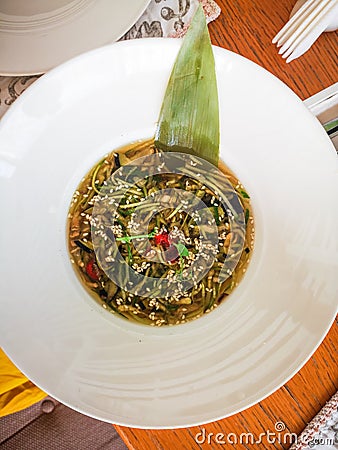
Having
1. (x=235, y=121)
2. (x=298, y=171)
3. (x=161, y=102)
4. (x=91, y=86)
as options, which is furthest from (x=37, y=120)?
(x=298, y=171)

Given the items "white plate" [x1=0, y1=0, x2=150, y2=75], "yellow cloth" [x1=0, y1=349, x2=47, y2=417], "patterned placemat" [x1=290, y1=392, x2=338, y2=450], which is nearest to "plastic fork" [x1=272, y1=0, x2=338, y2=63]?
"white plate" [x1=0, y1=0, x2=150, y2=75]

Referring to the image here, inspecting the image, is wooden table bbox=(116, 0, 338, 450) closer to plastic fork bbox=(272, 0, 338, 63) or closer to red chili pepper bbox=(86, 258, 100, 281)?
plastic fork bbox=(272, 0, 338, 63)

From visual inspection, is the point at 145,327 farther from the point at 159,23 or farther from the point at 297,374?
the point at 159,23

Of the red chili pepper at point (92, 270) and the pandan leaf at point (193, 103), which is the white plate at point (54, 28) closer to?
the pandan leaf at point (193, 103)

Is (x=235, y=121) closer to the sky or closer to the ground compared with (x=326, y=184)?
closer to the sky

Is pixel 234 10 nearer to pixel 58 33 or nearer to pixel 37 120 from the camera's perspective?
pixel 58 33

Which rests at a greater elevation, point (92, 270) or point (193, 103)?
point (193, 103)

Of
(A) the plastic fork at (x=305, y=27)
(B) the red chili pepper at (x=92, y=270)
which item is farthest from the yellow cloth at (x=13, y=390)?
(A) the plastic fork at (x=305, y=27)

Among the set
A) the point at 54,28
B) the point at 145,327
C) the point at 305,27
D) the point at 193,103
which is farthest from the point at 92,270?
the point at 305,27
